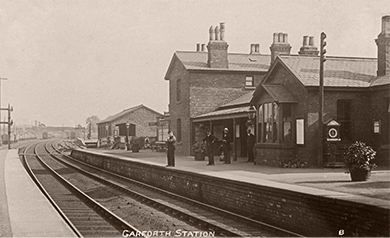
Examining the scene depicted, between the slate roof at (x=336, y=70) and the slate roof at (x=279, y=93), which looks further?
the slate roof at (x=336, y=70)

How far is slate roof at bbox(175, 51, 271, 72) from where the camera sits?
104 feet

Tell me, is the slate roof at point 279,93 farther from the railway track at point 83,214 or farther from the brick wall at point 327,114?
the railway track at point 83,214

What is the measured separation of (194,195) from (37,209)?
4843 mm

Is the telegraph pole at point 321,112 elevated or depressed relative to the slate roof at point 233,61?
depressed

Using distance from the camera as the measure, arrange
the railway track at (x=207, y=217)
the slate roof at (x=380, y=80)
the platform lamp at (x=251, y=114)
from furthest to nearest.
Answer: the platform lamp at (x=251, y=114)
the slate roof at (x=380, y=80)
the railway track at (x=207, y=217)

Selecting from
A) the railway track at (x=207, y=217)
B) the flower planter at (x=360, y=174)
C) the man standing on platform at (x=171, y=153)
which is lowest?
the railway track at (x=207, y=217)

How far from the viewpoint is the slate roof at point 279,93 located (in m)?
20.0

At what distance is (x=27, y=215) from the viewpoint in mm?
11977

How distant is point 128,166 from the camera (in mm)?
24469

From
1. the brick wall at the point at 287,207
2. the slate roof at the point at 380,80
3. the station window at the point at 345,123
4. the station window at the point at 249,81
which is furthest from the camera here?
the station window at the point at 249,81

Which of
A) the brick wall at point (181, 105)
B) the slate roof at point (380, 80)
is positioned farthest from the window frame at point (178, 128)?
the slate roof at point (380, 80)

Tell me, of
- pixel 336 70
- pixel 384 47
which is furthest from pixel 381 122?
pixel 336 70

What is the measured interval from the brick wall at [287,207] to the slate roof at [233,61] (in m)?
14.5

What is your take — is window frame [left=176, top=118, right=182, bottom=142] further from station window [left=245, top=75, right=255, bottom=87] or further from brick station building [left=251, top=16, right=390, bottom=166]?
brick station building [left=251, top=16, right=390, bottom=166]
